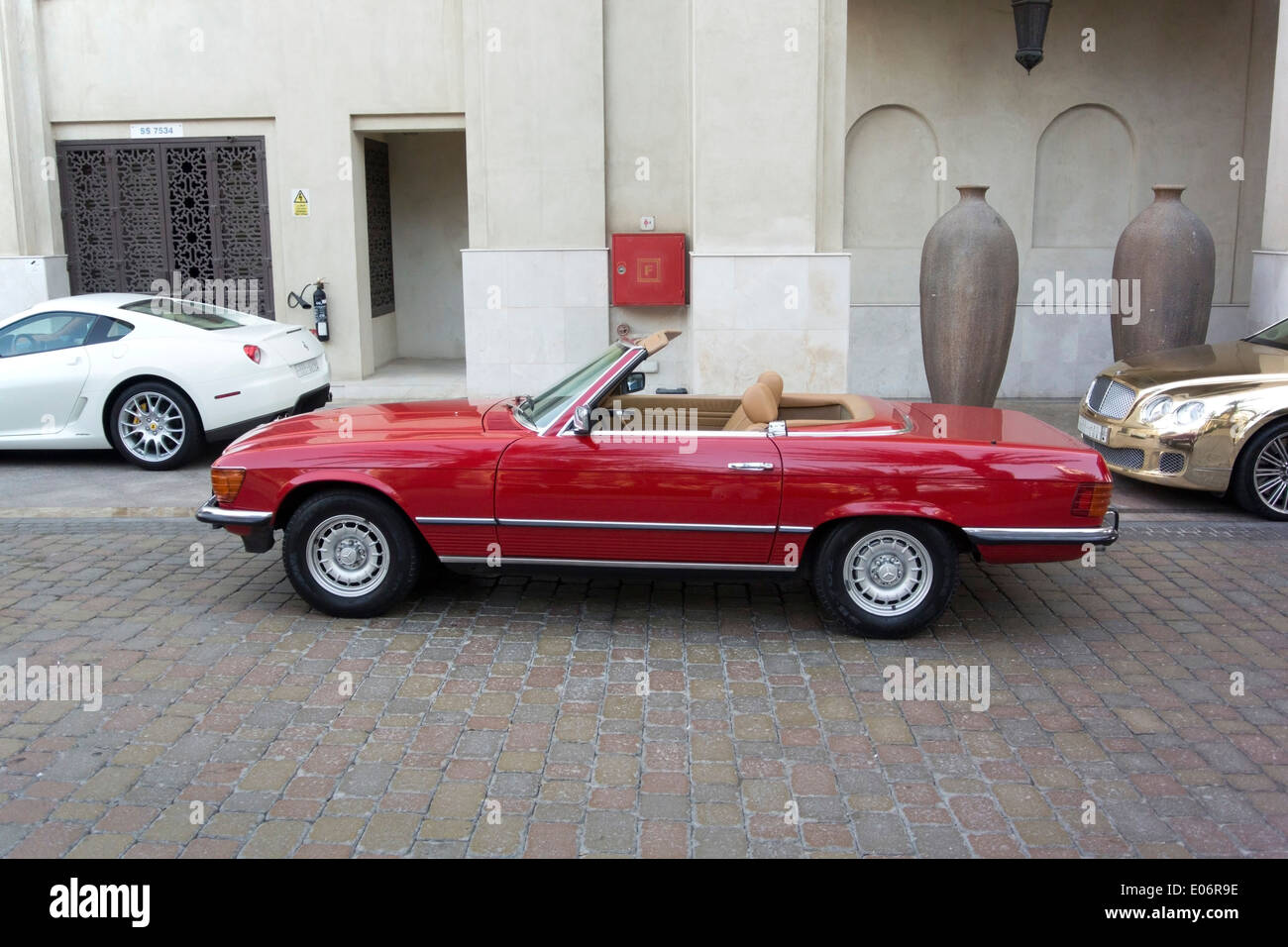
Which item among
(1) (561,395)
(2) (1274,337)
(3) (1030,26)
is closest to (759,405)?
(1) (561,395)

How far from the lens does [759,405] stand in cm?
611

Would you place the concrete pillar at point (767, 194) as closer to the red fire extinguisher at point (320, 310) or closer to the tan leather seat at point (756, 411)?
the red fire extinguisher at point (320, 310)

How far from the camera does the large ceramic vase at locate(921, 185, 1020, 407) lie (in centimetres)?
983

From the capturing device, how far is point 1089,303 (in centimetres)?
1320

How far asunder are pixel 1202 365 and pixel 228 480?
695 cm

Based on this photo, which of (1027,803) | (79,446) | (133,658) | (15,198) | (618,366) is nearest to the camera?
(1027,803)

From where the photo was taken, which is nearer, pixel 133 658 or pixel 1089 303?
pixel 133 658

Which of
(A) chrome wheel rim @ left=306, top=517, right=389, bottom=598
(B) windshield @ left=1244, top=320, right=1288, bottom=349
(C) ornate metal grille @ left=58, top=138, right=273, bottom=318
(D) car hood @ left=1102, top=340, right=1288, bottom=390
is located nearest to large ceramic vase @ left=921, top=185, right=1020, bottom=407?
(D) car hood @ left=1102, top=340, right=1288, bottom=390

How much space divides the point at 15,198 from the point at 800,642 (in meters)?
11.1

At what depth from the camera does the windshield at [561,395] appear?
6023 mm

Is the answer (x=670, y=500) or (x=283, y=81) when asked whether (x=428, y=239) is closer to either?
(x=283, y=81)

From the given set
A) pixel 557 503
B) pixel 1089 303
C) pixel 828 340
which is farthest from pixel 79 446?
pixel 1089 303

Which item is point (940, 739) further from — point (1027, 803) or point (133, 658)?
point (133, 658)

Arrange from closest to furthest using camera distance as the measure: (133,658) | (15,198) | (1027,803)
Answer: (1027,803), (133,658), (15,198)
